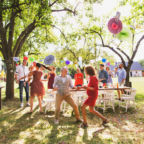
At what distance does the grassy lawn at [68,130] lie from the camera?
3.19 m

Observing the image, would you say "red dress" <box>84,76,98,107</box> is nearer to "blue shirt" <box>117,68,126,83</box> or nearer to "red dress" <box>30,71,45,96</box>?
"red dress" <box>30,71,45,96</box>

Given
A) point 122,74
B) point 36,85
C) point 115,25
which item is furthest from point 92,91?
point 122,74

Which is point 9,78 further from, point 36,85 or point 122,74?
point 122,74

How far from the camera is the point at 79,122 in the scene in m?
4.35

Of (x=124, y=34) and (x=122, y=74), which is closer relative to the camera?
(x=124, y=34)

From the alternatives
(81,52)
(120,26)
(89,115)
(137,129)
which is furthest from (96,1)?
(81,52)

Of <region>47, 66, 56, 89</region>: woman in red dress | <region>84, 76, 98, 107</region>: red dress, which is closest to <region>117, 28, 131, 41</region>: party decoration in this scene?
<region>84, 76, 98, 107</region>: red dress

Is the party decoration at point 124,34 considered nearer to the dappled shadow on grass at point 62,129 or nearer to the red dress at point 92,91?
the red dress at point 92,91

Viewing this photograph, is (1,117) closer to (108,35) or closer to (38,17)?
(38,17)

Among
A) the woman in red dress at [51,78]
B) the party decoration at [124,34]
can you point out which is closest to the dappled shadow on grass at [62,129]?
the woman in red dress at [51,78]

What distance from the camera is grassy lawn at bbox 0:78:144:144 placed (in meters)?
3.19

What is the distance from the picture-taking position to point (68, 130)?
3.77m

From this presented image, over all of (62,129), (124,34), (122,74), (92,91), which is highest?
(124,34)

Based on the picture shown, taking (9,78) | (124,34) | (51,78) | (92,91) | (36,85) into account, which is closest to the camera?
(124,34)
